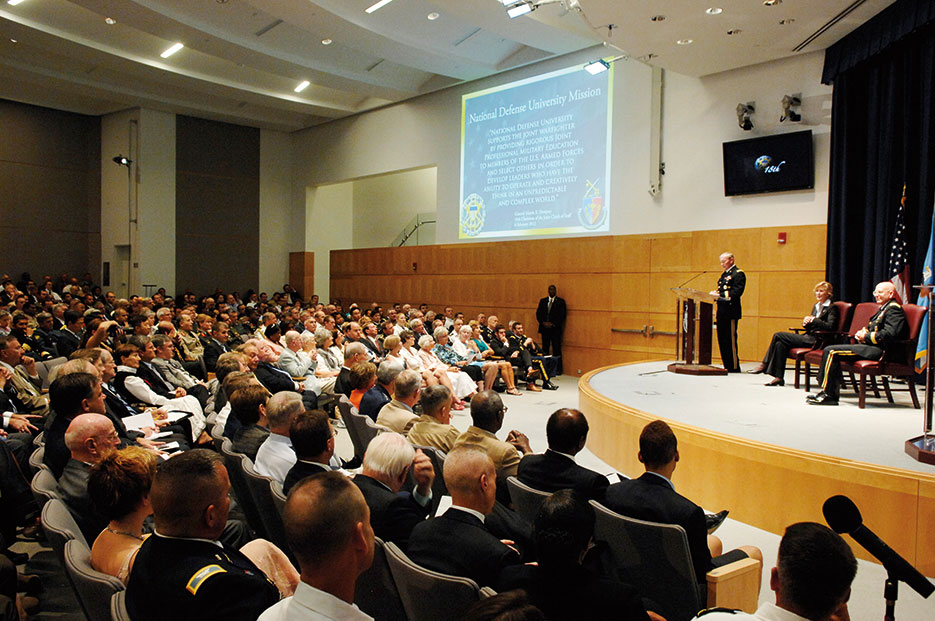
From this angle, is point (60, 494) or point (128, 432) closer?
point (60, 494)

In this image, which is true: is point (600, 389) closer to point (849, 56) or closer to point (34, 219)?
point (849, 56)

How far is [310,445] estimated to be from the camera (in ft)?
8.52

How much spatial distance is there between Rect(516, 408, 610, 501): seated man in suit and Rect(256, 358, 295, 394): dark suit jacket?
132 inches

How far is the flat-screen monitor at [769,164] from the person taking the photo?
26.9ft

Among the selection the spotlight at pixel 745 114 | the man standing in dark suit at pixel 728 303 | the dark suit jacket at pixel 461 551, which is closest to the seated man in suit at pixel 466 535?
the dark suit jacket at pixel 461 551

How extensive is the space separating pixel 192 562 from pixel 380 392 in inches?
126

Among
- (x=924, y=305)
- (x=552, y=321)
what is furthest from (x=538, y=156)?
(x=924, y=305)

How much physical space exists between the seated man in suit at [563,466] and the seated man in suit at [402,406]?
1.38m

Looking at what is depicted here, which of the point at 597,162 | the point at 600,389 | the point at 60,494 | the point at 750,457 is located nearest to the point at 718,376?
the point at 600,389

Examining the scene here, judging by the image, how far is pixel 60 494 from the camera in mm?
2525

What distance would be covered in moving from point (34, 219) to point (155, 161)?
3.13m

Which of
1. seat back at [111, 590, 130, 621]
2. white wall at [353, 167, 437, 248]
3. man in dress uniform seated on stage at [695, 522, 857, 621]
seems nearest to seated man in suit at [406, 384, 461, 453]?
seat back at [111, 590, 130, 621]

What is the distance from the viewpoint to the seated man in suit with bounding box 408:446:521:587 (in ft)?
6.15

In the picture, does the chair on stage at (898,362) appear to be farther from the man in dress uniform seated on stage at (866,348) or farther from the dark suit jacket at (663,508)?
the dark suit jacket at (663,508)
